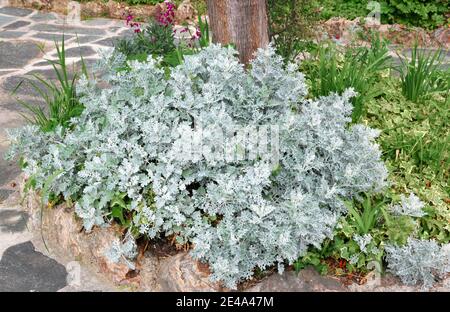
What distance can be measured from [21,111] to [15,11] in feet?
12.4

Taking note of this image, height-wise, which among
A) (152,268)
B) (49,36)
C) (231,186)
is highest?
(49,36)

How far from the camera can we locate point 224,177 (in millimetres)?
3061

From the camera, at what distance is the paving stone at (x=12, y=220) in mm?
3623

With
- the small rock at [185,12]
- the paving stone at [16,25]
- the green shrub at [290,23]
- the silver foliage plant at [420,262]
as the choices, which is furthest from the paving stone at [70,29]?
the silver foliage plant at [420,262]

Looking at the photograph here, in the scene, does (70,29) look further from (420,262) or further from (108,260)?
(420,262)

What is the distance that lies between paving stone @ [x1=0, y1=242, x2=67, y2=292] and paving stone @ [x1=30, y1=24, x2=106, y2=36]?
14.4 ft

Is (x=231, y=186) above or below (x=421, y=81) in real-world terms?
below

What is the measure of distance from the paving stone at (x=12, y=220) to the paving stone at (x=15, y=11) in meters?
5.01

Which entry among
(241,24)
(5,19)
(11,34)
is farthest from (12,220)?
(5,19)

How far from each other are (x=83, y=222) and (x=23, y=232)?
63 centimetres

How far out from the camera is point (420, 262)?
2.88 metres

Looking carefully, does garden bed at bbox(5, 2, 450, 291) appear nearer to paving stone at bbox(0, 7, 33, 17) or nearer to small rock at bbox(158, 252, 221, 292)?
small rock at bbox(158, 252, 221, 292)

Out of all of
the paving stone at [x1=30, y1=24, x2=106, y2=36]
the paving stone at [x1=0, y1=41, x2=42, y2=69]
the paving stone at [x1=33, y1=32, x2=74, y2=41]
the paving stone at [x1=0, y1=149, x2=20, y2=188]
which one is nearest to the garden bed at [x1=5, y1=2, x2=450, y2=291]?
the paving stone at [x1=0, y1=149, x2=20, y2=188]

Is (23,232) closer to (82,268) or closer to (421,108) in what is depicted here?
(82,268)
